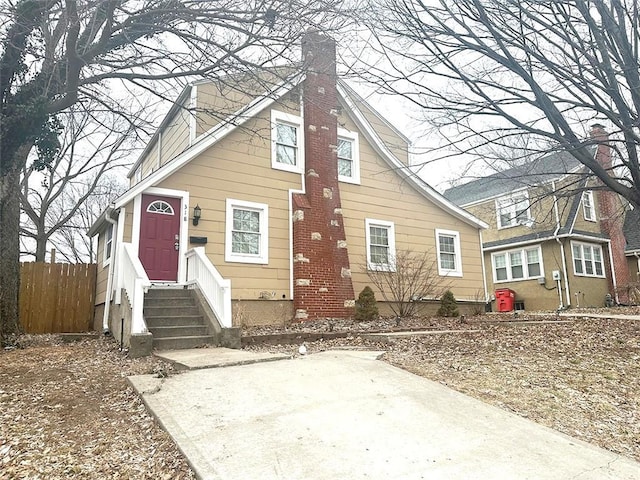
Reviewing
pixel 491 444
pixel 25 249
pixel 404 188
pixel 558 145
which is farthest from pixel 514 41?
pixel 25 249

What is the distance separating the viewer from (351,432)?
3.54 m

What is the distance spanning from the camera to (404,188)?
13336mm

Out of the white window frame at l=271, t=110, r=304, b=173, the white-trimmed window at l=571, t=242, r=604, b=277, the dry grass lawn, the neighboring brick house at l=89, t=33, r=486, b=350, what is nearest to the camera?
the dry grass lawn

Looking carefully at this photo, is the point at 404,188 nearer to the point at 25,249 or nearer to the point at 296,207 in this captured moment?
the point at 296,207

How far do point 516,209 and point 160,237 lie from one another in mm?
14463

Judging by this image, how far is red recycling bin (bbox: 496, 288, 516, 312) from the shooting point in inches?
756

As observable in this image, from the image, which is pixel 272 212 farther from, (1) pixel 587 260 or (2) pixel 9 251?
(1) pixel 587 260

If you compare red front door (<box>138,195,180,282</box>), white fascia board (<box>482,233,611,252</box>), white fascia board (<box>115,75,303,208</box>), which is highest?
white fascia board (<box>115,75,303,208</box>)

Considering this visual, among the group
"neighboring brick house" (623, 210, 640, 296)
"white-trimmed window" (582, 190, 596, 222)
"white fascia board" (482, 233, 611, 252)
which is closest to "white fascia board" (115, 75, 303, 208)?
"white fascia board" (482, 233, 611, 252)

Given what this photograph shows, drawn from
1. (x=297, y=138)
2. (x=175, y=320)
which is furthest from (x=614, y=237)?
(x=175, y=320)

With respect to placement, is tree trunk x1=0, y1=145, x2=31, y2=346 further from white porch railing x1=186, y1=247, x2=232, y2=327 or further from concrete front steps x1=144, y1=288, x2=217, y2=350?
white porch railing x1=186, y1=247, x2=232, y2=327

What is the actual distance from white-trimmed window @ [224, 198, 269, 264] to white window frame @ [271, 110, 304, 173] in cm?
118

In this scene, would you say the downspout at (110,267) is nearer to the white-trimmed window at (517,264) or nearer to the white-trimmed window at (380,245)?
the white-trimmed window at (380,245)

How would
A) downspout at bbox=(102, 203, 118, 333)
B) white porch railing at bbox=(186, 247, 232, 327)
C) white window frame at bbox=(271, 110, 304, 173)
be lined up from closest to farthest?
white porch railing at bbox=(186, 247, 232, 327) → downspout at bbox=(102, 203, 118, 333) → white window frame at bbox=(271, 110, 304, 173)
